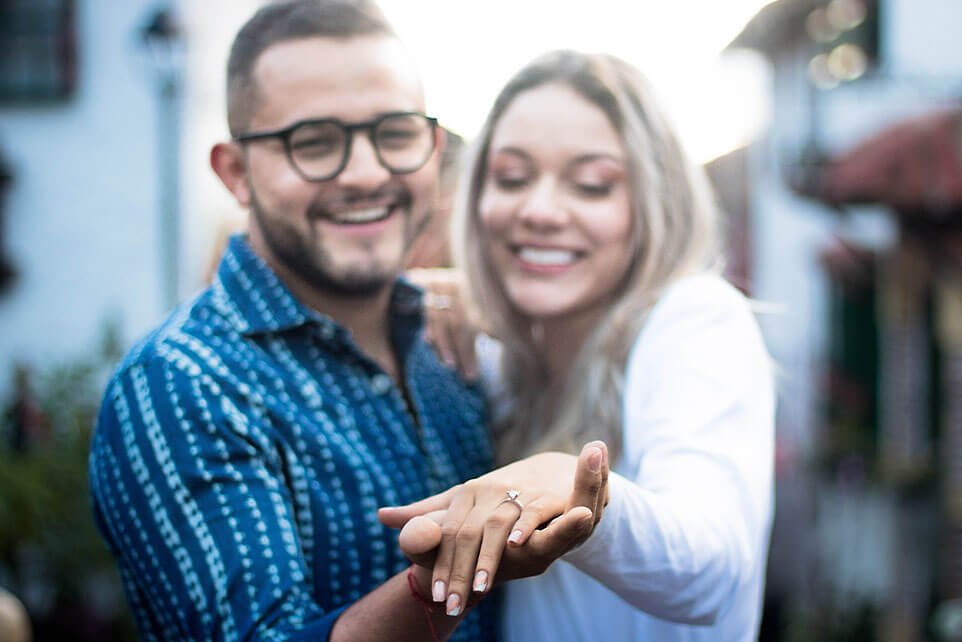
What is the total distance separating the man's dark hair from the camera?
1355 mm

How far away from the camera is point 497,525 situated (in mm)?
838

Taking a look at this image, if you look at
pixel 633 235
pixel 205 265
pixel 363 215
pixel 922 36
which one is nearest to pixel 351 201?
pixel 363 215

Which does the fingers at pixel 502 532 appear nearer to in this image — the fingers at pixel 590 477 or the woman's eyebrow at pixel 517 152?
the fingers at pixel 590 477

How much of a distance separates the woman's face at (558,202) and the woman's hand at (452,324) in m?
0.26

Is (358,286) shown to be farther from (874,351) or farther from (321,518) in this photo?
(874,351)

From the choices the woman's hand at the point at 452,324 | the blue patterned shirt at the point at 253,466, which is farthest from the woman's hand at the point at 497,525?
the woman's hand at the point at 452,324

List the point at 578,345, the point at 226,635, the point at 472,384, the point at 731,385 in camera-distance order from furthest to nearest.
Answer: the point at 472,384 → the point at 578,345 → the point at 731,385 → the point at 226,635

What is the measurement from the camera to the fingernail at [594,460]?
0.85 metres

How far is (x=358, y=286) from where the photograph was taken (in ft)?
4.83

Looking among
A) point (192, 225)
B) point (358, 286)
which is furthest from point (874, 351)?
point (358, 286)

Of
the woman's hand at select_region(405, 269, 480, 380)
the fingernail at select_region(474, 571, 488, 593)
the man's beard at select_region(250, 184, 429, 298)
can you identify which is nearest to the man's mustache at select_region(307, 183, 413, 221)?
the man's beard at select_region(250, 184, 429, 298)

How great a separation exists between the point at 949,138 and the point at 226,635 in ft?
12.9

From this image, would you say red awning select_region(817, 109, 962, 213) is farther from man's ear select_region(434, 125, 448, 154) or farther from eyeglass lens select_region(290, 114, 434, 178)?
eyeglass lens select_region(290, 114, 434, 178)

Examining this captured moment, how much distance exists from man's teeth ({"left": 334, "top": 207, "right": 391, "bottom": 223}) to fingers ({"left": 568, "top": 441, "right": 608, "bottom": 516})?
0.71 metres
